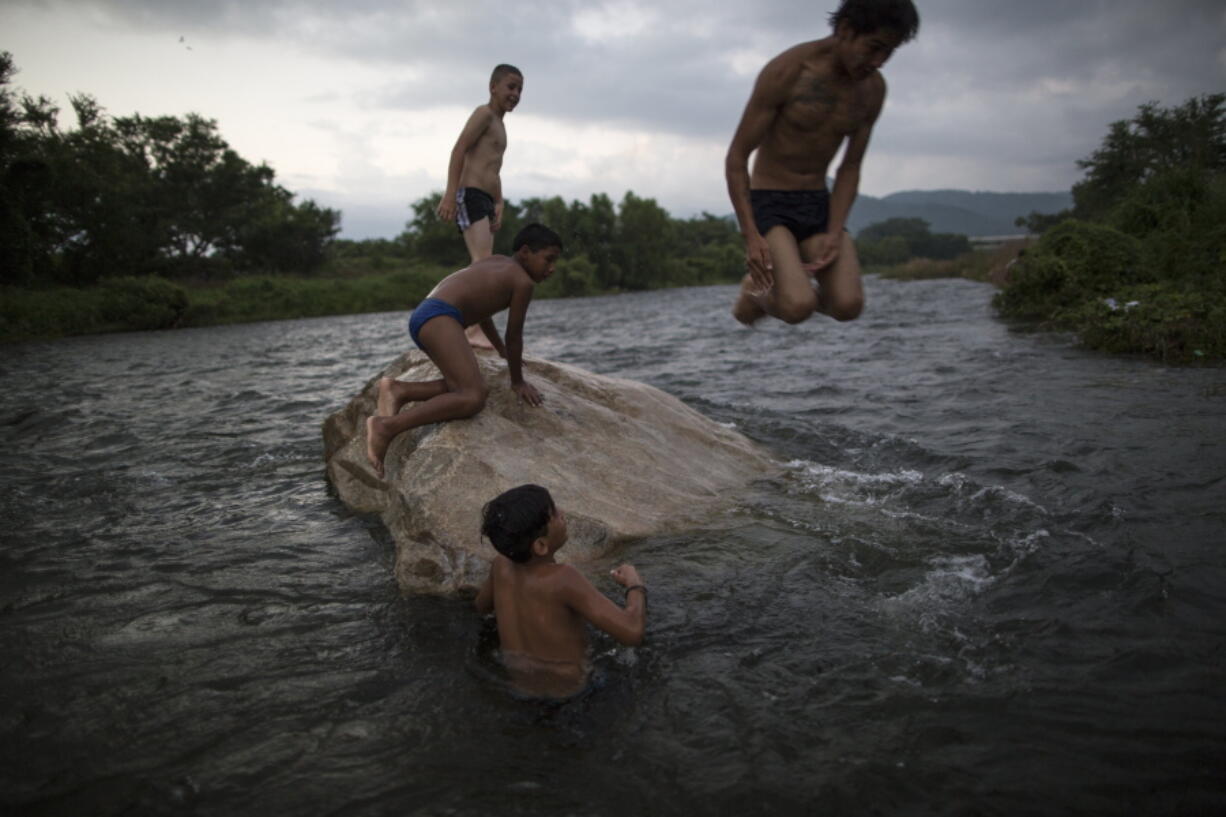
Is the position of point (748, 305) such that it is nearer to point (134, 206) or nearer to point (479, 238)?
point (479, 238)

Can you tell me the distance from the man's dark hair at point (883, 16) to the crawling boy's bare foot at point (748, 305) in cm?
172

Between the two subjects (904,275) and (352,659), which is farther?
(904,275)

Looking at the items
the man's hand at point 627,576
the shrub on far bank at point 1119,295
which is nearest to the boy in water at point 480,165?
the man's hand at point 627,576

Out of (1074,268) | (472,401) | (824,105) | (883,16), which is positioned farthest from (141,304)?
(883,16)

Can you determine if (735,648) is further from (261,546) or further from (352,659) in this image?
(261,546)

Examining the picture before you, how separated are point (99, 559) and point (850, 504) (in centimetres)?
571

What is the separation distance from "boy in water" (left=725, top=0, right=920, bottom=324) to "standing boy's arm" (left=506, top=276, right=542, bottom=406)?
160 centimetres

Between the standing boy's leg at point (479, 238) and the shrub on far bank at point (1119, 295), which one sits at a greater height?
the standing boy's leg at point (479, 238)

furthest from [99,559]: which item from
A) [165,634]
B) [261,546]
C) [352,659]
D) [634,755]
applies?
[634,755]

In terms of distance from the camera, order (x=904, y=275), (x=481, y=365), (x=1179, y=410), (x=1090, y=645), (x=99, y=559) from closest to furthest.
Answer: (x=1090, y=645)
(x=99, y=559)
(x=481, y=365)
(x=1179, y=410)
(x=904, y=275)

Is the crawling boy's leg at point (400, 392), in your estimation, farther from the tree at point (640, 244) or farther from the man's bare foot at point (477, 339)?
the tree at point (640, 244)

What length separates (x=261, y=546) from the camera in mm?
5645

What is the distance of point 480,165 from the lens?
7.48m

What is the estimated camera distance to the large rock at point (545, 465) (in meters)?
4.97
